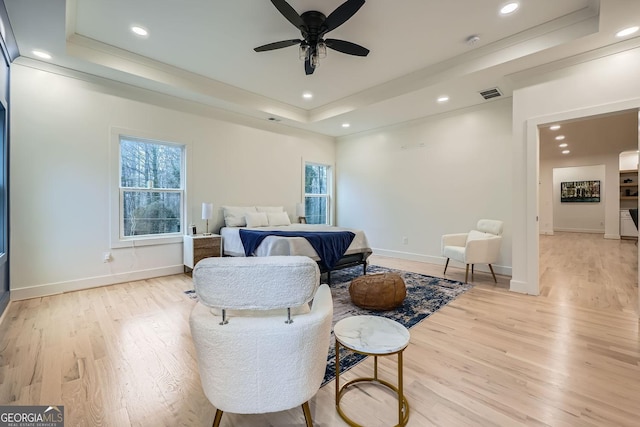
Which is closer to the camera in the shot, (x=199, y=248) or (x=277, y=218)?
(x=199, y=248)

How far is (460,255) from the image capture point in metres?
3.96

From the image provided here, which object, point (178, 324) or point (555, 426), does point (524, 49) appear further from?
point (178, 324)

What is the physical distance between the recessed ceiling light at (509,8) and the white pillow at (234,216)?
4283 mm

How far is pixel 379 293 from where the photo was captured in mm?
2863

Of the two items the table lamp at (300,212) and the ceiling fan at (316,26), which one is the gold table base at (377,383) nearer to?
the ceiling fan at (316,26)

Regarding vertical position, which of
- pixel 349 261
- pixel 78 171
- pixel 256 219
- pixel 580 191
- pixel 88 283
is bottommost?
pixel 88 283

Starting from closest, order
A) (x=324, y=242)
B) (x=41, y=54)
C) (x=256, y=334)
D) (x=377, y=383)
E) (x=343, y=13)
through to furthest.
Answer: (x=256, y=334), (x=377, y=383), (x=343, y=13), (x=41, y=54), (x=324, y=242)

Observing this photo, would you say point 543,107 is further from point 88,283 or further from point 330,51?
point 88,283

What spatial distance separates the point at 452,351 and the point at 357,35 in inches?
129

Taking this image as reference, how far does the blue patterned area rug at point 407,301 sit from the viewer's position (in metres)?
2.06

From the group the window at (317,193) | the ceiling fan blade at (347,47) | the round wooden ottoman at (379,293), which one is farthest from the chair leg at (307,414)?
the window at (317,193)

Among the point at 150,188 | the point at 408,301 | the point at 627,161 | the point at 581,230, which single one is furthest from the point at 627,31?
the point at 581,230
